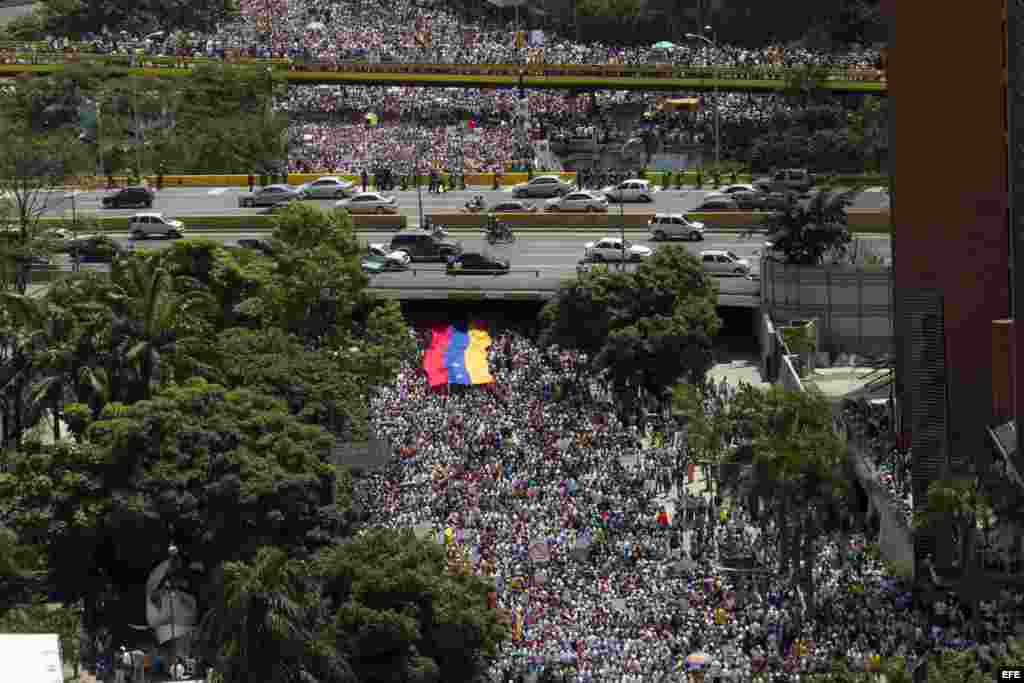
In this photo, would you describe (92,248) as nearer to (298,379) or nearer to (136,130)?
(298,379)

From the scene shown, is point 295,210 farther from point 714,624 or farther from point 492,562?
point 714,624

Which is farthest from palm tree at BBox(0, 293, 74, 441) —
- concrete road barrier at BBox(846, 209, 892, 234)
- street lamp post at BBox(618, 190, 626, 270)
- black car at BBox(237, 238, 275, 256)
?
concrete road barrier at BBox(846, 209, 892, 234)

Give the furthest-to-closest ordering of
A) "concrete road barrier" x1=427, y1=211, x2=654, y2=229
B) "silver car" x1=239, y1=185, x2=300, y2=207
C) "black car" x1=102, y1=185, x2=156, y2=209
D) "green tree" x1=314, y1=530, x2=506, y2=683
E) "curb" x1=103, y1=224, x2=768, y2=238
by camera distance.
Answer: "black car" x1=102, y1=185, x2=156, y2=209 → "silver car" x1=239, y1=185, x2=300, y2=207 → "concrete road barrier" x1=427, y1=211, x2=654, y2=229 → "curb" x1=103, y1=224, x2=768, y2=238 → "green tree" x1=314, y1=530, x2=506, y2=683

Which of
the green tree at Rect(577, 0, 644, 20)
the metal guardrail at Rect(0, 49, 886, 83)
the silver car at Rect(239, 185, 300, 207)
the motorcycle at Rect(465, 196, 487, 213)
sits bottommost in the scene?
the motorcycle at Rect(465, 196, 487, 213)

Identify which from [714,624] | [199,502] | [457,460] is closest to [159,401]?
[199,502]

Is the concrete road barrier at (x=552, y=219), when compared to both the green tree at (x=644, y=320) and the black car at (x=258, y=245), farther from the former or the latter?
the green tree at (x=644, y=320)

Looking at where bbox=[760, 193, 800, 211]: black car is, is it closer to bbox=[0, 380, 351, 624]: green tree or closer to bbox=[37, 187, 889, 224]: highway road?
bbox=[37, 187, 889, 224]: highway road
